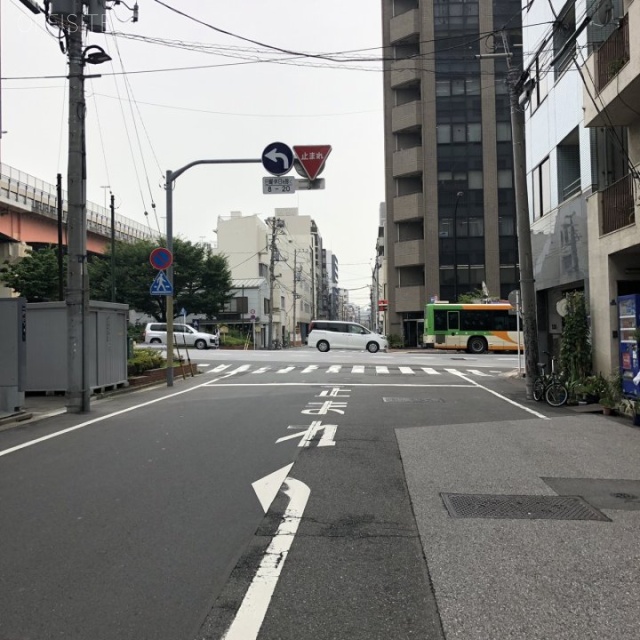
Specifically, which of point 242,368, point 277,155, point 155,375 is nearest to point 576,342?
point 277,155

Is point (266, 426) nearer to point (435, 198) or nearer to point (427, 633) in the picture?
point (427, 633)

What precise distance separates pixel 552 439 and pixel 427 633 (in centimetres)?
671

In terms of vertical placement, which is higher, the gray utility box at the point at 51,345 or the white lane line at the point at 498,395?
the gray utility box at the point at 51,345

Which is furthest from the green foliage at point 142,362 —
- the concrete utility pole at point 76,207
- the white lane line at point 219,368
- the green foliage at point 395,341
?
the green foliage at point 395,341

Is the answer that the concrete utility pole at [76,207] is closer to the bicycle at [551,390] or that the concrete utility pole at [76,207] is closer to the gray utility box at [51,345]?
the gray utility box at [51,345]

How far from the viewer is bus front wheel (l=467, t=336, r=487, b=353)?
3681 centimetres

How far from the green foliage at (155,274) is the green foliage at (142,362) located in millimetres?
26555

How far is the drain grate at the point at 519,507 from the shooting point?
5.40 metres

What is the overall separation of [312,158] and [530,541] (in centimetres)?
1124

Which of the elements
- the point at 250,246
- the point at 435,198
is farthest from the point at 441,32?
the point at 250,246

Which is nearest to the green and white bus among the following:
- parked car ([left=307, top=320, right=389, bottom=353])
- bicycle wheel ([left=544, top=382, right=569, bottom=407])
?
parked car ([left=307, top=320, right=389, bottom=353])

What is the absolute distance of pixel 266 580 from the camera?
13.1 ft

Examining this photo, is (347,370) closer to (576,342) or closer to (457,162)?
(576,342)

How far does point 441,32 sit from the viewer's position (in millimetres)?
48625
